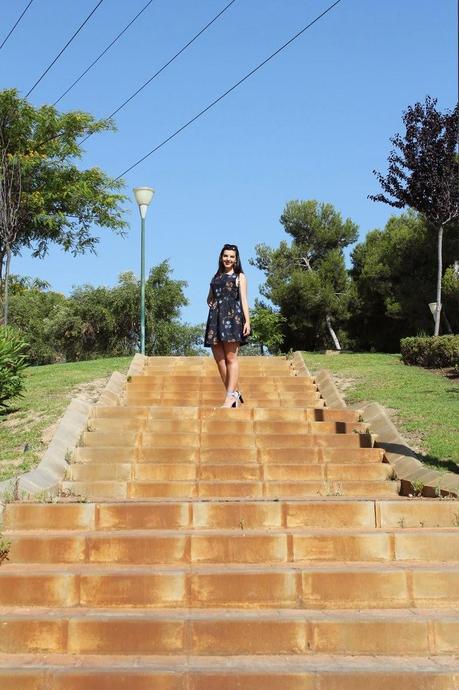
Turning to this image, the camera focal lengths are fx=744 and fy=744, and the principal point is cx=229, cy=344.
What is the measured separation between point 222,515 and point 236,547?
0.52 metres

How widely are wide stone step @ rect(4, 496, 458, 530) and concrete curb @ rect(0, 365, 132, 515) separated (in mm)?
394

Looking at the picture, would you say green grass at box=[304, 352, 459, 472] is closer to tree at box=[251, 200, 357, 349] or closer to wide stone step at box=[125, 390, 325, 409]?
wide stone step at box=[125, 390, 325, 409]

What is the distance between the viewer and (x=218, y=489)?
632 centimetres

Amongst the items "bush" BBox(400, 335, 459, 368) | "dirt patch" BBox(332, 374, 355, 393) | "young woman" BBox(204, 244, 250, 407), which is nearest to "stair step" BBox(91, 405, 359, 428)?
"young woman" BBox(204, 244, 250, 407)

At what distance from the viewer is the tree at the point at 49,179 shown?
2441 cm

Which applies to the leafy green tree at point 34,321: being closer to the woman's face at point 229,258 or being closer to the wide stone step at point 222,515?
the woman's face at point 229,258

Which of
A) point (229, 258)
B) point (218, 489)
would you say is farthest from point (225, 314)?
point (218, 489)

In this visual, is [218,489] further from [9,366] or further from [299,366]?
[299,366]

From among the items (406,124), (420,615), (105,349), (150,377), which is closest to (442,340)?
(150,377)

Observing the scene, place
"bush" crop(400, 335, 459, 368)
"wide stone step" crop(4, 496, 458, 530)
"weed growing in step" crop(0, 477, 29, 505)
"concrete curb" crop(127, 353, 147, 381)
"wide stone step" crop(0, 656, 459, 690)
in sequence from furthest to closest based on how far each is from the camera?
"bush" crop(400, 335, 459, 368), "concrete curb" crop(127, 353, 147, 381), "weed growing in step" crop(0, 477, 29, 505), "wide stone step" crop(4, 496, 458, 530), "wide stone step" crop(0, 656, 459, 690)

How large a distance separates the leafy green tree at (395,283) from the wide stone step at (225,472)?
71.0 ft

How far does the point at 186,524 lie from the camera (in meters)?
5.27

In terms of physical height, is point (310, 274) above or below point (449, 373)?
above

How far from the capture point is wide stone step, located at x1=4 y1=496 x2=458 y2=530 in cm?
529
